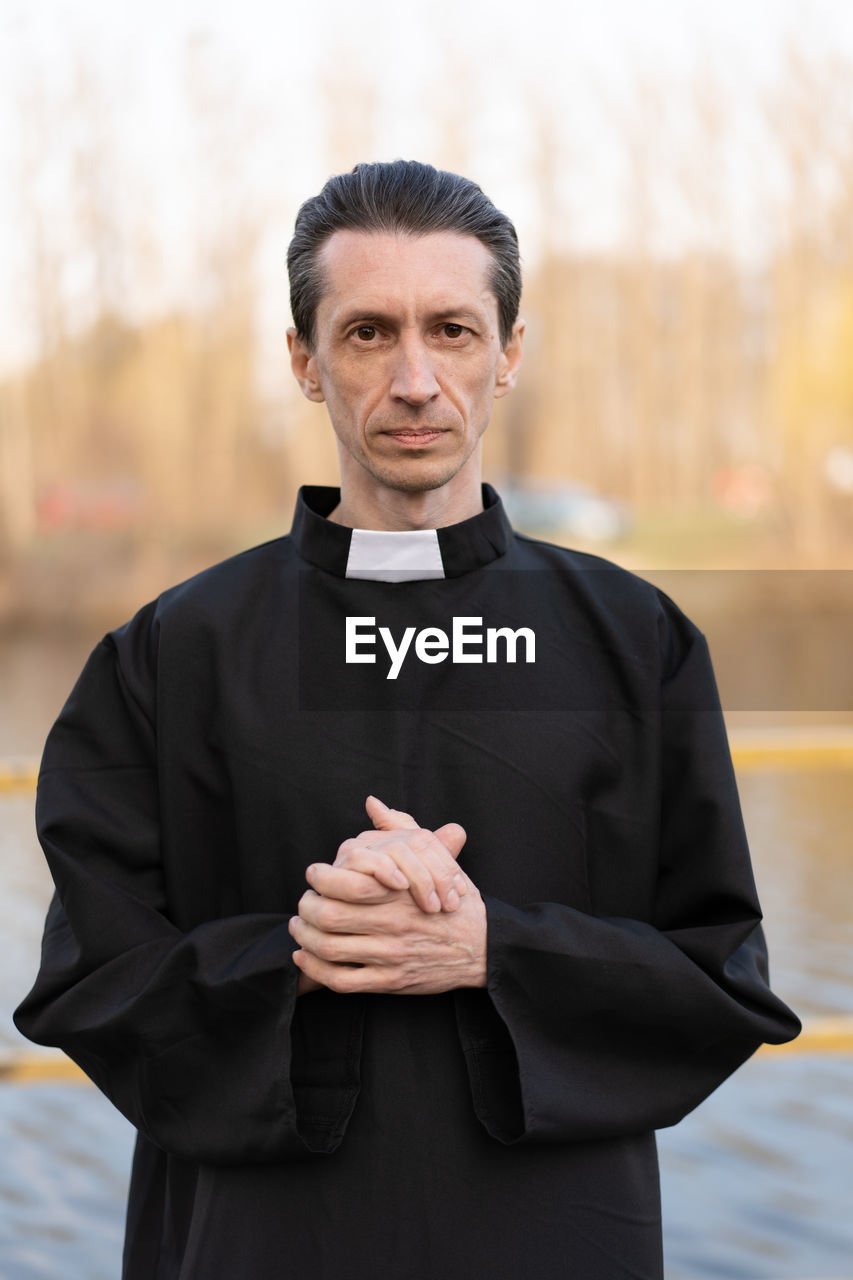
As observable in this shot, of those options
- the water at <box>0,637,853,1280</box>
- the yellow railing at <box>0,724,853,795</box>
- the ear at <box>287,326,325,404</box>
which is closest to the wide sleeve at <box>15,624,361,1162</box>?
the ear at <box>287,326,325,404</box>

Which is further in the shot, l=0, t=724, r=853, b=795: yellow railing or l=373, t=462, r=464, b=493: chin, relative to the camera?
l=0, t=724, r=853, b=795: yellow railing

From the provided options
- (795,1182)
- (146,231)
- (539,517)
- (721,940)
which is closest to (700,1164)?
(795,1182)

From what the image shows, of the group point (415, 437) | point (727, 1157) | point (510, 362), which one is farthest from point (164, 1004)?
point (727, 1157)

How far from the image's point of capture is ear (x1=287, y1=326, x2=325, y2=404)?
1.21 metres

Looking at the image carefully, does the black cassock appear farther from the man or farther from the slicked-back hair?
the slicked-back hair

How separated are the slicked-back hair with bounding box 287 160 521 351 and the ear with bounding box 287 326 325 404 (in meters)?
0.01

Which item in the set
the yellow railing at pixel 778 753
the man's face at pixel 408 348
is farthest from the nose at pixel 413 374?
the yellow railing at pixel 778 753

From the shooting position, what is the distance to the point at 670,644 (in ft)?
3.93

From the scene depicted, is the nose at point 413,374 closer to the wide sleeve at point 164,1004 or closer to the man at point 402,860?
the man at point 402,860

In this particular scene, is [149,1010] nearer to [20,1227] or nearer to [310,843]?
[310,843]

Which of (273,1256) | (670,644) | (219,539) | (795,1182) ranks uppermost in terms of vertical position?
(219,539)

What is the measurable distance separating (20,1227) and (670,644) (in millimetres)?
1783

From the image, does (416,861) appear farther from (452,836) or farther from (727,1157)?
(727,1157)

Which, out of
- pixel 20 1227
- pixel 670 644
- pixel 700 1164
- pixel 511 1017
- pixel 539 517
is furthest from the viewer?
pixel 539 517
